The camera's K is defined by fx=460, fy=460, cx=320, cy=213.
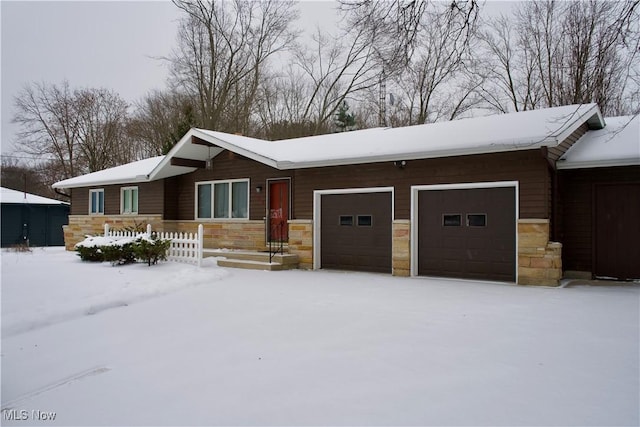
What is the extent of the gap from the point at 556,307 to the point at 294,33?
73.1ft

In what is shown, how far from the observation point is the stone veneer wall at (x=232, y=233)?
13.8 m

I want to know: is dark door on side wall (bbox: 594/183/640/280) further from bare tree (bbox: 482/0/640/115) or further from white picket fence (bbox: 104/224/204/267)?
bare tree (bbox: 482/0/640/115)

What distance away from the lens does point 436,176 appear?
33.3 feet

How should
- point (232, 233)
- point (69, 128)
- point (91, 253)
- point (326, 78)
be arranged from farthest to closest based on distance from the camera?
1. point (69, 128)
2. point (326, 78)
3. point (232, 233)
4. point (91, 253)

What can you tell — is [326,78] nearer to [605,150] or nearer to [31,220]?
[31,220]

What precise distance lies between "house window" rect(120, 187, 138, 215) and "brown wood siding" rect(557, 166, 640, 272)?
1364cm

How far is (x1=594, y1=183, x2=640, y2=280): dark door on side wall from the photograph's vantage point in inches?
377

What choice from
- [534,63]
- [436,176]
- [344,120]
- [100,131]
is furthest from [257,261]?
[100,131]

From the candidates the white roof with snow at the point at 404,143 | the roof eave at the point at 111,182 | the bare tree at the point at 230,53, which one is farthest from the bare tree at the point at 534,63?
the roof eave at the point at 111,182

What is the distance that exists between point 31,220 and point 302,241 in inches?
646

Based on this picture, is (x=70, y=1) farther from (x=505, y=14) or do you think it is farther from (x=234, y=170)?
(x=505, y=14)

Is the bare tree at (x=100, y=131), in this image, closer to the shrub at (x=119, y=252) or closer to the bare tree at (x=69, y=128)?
the bare tree at (x=69, y=128)

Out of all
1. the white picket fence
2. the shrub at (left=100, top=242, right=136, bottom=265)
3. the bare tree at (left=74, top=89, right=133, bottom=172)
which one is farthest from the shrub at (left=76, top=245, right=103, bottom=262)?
the bare tree at (left=74, top=89, right=133, bottom=172)

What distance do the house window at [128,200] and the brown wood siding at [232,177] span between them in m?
1.95
